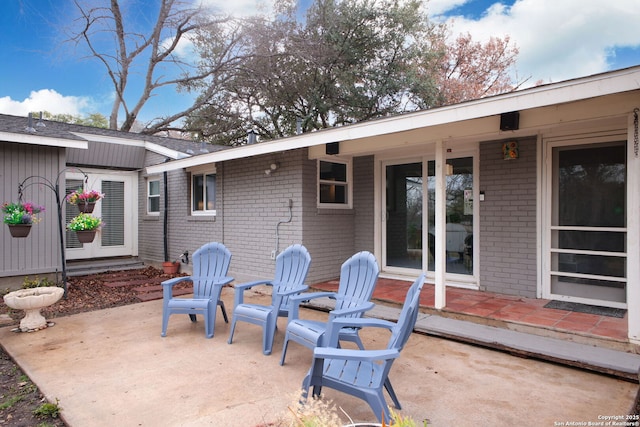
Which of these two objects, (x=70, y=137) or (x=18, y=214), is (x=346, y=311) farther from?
(x=70, y=137)

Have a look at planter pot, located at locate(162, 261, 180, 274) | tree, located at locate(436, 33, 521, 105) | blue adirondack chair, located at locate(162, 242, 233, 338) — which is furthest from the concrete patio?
tree, located at locate(436, 33, 521, 105)

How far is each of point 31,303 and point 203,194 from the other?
399 centimetres

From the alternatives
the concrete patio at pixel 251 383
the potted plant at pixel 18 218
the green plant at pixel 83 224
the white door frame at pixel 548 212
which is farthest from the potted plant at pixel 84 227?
the white door frame at pixel 548 212

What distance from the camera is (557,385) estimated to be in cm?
289

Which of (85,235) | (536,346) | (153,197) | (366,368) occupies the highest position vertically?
(153,197)

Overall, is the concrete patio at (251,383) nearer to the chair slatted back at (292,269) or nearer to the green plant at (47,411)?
the green plant at (47,411)

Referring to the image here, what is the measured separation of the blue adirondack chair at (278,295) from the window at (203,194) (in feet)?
12.6

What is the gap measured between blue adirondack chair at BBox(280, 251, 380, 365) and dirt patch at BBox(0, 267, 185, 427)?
1698 millimetres

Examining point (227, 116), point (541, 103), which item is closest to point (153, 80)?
point (227, 116)

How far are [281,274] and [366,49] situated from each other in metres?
11.0

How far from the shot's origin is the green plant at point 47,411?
255cm

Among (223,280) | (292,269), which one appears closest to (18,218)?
(223,280)

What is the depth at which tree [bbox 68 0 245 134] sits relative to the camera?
13.8 m

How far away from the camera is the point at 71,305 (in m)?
5.61
